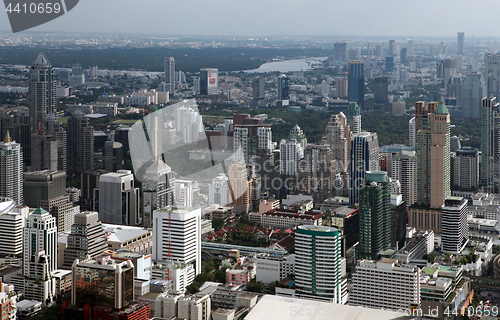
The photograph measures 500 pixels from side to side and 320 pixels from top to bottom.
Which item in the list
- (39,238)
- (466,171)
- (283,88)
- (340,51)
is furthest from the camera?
(340,51)

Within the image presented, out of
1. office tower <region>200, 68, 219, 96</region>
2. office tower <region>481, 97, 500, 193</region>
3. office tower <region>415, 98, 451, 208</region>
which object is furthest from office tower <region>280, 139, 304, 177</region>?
office tower <region>200, 68, 219, 96</region>

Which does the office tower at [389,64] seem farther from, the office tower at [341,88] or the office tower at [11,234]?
the office tower at [11,234]

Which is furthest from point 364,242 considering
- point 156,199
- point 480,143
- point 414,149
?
point 480,143

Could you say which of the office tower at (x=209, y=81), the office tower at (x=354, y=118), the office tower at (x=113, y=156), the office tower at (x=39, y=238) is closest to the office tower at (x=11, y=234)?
the office tower at (x=39, y=238)

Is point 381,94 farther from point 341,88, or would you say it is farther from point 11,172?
point 11,172

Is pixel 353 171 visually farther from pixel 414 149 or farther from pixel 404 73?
pixel 404 73

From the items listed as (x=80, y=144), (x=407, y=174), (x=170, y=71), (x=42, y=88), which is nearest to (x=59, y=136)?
(x=80, y=144)
